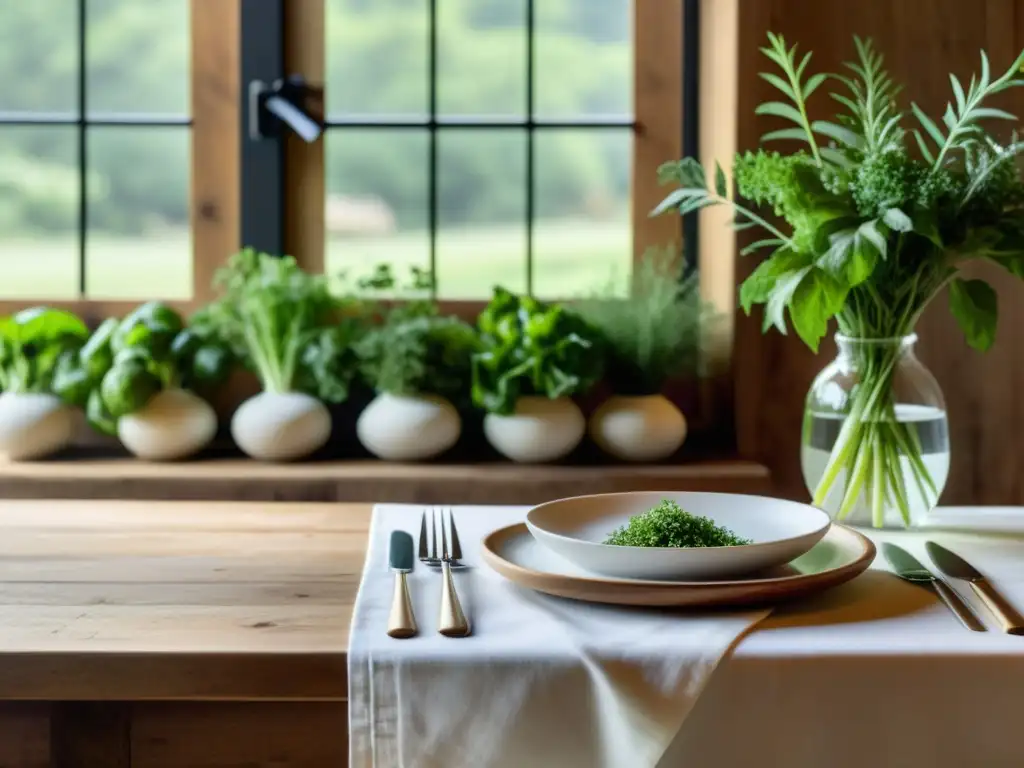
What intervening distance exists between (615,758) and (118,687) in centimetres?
35

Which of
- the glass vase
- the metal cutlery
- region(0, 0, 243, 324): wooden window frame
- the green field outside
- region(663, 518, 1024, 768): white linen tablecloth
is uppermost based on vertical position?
region(0, 0, 243, 324): wooden window frame

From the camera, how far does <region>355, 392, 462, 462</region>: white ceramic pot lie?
1.88m

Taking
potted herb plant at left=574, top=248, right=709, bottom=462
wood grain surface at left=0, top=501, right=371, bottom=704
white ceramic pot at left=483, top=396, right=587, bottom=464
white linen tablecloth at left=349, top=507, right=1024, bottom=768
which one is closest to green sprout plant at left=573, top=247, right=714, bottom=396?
potted herb plant at left=574, top=248, right=709, bottom=462

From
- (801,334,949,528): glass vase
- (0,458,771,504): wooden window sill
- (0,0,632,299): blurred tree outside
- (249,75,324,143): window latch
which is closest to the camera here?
(801,334,949,528): glass vase

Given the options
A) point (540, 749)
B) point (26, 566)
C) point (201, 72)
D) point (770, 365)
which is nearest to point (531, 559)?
point (540, 749)

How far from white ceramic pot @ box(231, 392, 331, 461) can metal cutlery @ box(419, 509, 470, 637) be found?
64cm

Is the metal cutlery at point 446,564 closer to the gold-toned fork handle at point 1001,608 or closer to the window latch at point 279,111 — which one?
the gold-toned fork handle at point 1001,608

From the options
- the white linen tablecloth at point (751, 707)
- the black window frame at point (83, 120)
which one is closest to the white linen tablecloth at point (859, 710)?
the white linen tablecloth at point (751, 707)

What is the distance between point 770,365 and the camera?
1993mm

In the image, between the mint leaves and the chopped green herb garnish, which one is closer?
the chopped green herb garnish

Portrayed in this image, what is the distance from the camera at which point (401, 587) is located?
0.95 meters

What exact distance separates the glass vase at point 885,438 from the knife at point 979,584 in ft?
0.30

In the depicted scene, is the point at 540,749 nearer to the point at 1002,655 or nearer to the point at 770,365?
the point at 1002,655

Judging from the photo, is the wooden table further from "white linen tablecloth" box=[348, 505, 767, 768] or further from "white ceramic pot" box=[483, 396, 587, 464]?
"white ceramic pot" box=[483, 396, 587, 464]
